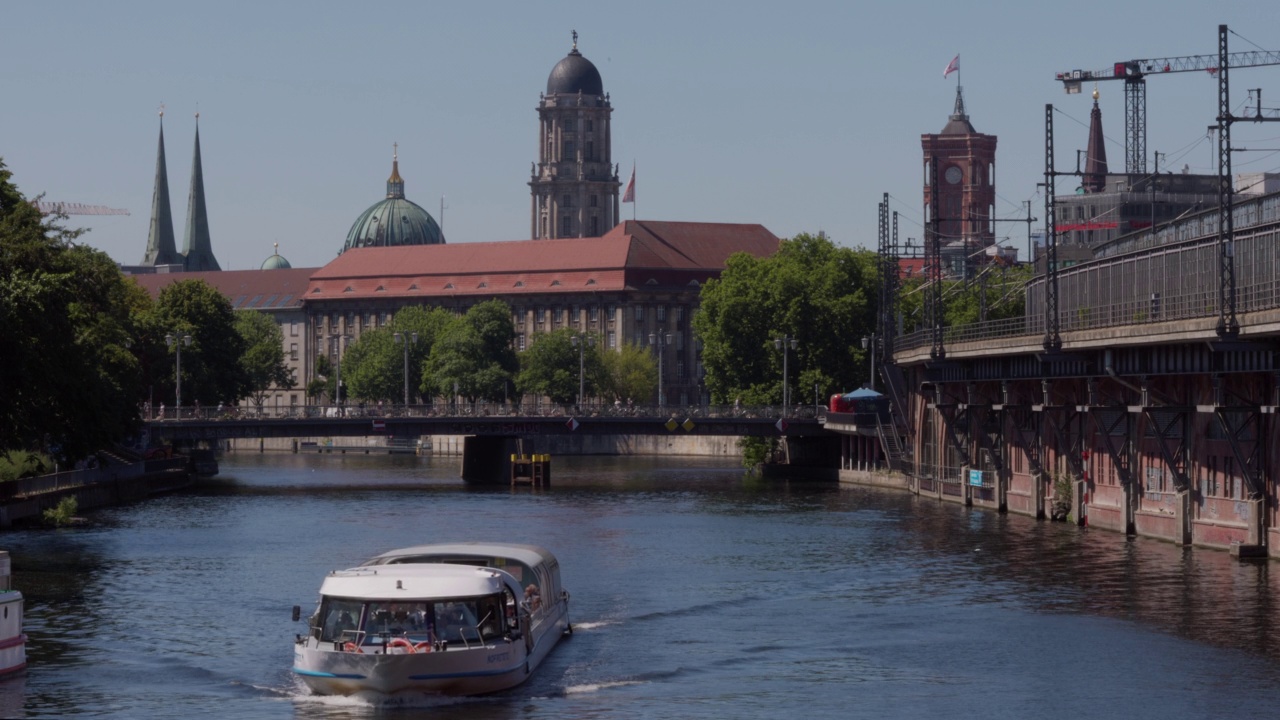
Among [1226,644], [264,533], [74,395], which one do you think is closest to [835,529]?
[264,533]

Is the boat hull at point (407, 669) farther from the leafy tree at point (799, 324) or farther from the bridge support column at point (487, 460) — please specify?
the leafy tree at point (799, 324)

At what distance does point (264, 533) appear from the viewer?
99.3m

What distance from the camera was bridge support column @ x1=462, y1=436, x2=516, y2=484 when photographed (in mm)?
156625

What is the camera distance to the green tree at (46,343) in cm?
8419

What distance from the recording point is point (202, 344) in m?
179

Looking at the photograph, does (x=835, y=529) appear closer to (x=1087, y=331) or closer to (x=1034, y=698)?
(x=1087, y=331)

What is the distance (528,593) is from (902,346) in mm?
84653

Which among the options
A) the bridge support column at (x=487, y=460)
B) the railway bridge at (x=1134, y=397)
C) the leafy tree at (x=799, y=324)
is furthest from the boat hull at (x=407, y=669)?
the leafy tree at (x=799, y=324)

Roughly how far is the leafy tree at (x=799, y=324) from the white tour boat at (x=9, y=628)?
119647 millimetres

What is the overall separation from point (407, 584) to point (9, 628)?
10655mm

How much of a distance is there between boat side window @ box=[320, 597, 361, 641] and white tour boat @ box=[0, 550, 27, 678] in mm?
8339

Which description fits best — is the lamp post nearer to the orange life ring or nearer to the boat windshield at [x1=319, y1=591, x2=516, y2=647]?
the boat windshield at [x1=319, y1=591, x2=516, y2=647]

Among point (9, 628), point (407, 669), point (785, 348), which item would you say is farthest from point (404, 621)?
point (785, 348)

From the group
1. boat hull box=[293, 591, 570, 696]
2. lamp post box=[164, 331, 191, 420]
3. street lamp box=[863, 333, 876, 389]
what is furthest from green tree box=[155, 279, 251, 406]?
boat hull box=[293, 591, 570, 696]
